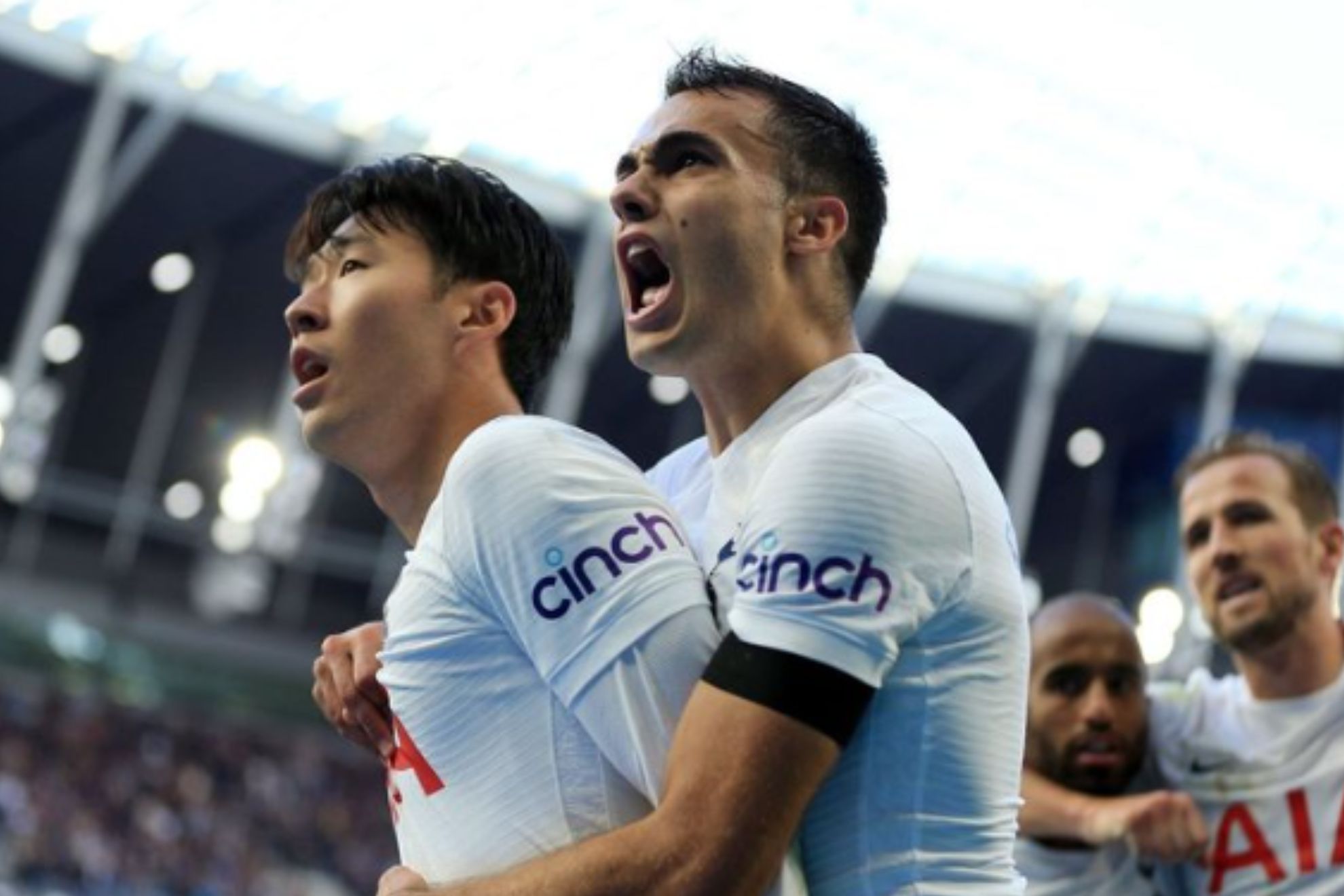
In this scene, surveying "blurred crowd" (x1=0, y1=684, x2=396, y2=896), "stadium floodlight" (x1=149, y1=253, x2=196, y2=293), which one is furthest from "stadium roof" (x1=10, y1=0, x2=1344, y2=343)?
"blurred crowd" (x1=0, y1=684, x2=396, y2=896)

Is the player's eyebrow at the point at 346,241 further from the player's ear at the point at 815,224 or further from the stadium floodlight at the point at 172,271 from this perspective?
the stadium floodlight at the point at 172,271

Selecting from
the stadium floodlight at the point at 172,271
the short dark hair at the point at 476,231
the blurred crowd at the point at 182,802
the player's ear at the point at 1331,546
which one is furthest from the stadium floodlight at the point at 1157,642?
the short dark hair at the point at 476,231

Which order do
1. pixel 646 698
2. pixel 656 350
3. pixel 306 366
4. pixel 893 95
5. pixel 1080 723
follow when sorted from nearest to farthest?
1. pixel 646 698
2. pixel 656 350
3. pixel 306 366
4. pixel 1080 723
5. pixel 893 95

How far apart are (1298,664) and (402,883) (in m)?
2.88

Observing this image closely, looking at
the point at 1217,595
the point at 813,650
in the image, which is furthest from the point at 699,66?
the point at 1217,595

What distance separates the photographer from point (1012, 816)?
8.16 feet

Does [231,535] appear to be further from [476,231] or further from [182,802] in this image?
[476,231]

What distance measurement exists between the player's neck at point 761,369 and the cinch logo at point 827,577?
478 millimetres

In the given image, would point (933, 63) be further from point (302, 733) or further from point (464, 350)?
point (464, 350)

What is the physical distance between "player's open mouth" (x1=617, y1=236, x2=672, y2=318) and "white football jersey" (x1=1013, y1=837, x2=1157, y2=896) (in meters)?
2.22

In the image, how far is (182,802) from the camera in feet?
99.7

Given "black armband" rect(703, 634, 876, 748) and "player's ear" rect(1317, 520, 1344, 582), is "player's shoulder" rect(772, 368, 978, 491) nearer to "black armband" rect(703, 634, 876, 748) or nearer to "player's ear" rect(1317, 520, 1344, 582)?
"black armband" rect(703, 634, 876, 748)

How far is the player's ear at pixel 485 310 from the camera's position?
9.87ft

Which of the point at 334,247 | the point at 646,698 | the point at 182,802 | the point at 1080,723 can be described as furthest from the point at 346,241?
the point at 182,802
